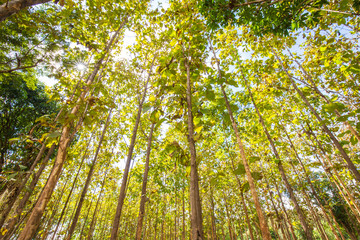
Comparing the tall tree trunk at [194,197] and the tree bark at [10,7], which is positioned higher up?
the tree bark at [10,7]

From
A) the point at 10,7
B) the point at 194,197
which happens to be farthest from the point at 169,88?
the point at 10,7

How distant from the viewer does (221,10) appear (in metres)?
2.20

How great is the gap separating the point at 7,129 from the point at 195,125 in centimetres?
1172

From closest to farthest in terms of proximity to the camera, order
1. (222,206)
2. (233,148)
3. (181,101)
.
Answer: (181,101) < (233,148) < (222,206)

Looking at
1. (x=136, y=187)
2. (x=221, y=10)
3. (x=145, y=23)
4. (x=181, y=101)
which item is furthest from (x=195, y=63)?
(x=136, y=187)

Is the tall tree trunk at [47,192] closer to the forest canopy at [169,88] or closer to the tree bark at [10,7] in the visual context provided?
the forest canopy at [169,88]

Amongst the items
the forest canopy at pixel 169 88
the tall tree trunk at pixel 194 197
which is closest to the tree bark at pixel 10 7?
the forest canopy at pixel 169 88

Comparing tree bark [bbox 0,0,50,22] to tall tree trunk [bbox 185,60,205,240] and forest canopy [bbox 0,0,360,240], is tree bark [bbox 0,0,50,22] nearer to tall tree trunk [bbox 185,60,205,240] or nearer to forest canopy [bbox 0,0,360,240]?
forest canopy [bbox 0,0,360,240]

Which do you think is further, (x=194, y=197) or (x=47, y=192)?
(x=47, y=192)

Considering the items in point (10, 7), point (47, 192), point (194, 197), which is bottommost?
point (194, 197)

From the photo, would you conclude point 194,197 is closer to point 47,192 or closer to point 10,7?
point 47,192

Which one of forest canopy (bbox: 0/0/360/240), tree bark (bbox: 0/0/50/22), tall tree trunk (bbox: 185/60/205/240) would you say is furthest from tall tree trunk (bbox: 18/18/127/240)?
tree bark (bbox: 0/0/50/22)

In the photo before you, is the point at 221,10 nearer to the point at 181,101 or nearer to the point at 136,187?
the point at 181,101

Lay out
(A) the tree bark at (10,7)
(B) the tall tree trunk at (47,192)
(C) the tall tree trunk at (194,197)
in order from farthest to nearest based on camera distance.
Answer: (A) the tree bark at (10,7) < (B) the tall tree trunk at (47,192) < (C) the tall tree trunk at (194,197)
